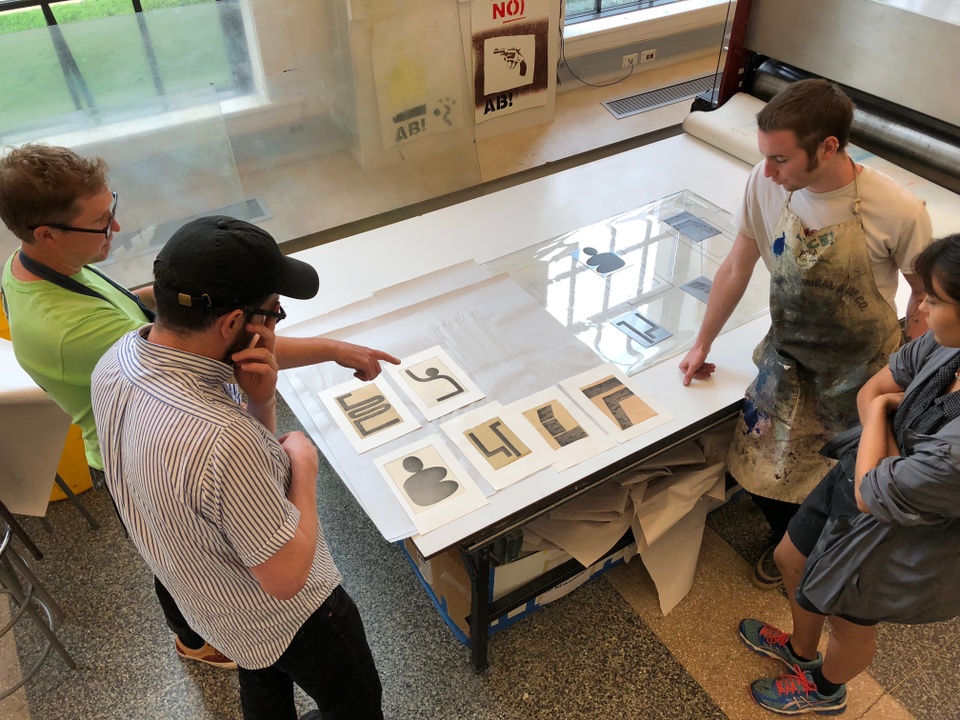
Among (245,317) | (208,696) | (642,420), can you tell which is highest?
(245,317)

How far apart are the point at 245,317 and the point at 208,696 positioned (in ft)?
4.24

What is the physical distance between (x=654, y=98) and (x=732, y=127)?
1.66 m

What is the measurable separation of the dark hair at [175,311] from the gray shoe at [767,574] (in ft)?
5.48

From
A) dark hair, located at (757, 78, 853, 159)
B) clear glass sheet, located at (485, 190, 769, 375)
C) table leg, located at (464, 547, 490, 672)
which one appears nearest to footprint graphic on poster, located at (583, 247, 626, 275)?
clear glass sheet, located at (485, 190, 769, 375)

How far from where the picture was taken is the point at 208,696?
1837 millimetres

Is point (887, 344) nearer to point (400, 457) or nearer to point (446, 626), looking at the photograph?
point (400, 457)

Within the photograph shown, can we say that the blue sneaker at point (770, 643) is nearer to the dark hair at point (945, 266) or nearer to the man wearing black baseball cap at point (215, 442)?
A: the dark hair at point (945, 266)

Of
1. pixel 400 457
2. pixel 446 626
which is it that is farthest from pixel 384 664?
pixel 400 457

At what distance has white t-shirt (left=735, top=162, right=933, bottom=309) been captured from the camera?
1444 mm

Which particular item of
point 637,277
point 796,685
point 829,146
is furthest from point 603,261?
point 796,685

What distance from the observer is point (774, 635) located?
6.10ft

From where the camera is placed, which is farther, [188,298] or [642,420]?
[642,420]

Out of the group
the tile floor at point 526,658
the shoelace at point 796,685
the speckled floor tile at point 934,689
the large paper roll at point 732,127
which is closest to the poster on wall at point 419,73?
the large paper roll at point 732,127

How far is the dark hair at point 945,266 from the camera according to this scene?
1.12 metres
